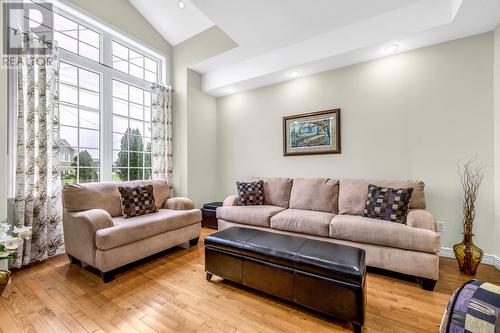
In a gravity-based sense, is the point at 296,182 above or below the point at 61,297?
above

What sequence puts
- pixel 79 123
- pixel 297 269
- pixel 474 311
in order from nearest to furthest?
pixel 474 311 < pixel 297 269 < pixel 79 123

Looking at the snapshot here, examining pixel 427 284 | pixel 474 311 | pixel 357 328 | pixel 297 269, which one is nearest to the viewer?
pixel 474 311

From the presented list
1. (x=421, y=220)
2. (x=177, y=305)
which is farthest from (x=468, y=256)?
(x=177, y=305)

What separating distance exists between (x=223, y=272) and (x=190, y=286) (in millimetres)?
331

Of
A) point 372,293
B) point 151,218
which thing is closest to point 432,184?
point 372,293

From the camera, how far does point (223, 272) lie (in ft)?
6.48

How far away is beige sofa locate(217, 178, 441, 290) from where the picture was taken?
196 centimetres

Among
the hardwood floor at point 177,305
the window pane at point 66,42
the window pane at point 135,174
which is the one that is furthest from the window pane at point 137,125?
the hardwood floor at point 177,305

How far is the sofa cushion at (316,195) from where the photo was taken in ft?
9.67

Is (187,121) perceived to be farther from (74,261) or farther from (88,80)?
(74,261)

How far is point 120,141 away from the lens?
3.44 metres

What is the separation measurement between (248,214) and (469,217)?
2.39 metres

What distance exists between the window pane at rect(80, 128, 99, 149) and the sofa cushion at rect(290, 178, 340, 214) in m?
2.94

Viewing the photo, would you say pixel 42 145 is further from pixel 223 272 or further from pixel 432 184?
pixel 432 184
